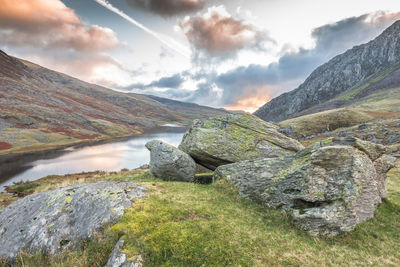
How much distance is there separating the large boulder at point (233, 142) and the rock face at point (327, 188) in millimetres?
6561

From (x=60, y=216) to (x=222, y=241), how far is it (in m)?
11.1

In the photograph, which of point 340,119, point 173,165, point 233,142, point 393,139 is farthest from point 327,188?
point 340,119

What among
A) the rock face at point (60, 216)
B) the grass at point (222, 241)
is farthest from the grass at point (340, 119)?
the rock face at point (60, 216)

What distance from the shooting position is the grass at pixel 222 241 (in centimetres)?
885

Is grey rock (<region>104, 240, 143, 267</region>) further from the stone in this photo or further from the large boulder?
the stone

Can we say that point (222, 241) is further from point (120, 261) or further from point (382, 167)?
point (382, 167)

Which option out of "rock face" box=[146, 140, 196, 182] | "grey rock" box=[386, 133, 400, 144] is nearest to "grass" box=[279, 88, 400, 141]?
"grey rock" box=[386, 133, 400, 144]

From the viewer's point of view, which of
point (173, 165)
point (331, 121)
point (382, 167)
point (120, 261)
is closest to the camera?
point (120, 261)

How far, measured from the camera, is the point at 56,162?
65.6 meters

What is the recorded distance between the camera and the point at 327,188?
12.5 m

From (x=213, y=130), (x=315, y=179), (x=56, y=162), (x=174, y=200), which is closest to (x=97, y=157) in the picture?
(x=56, y=162)

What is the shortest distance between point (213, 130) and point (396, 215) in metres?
18.4

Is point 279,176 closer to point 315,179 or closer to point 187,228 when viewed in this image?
point 315,179

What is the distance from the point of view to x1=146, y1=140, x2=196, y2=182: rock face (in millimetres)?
21266
